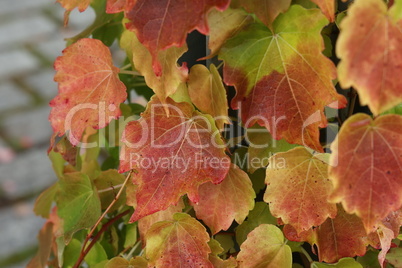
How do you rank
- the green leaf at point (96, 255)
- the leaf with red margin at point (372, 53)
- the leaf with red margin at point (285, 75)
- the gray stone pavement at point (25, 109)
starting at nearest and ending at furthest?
the leaf with red margin at point (372, 53) → the leaf with red margin at point (285, 75) → the green leaf at point (96, 255) → the gray stone pavement at point (25, 109)

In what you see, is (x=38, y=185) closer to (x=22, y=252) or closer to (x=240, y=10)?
(x=22, y=252)

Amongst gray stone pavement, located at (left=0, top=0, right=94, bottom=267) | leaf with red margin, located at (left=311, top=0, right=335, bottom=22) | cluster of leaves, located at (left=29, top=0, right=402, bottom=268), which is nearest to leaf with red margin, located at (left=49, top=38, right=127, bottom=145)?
cluster of leaves, located at (left=29, top=0, right=402, bottom=268)

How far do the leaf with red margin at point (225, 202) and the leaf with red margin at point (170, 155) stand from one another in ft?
0.19

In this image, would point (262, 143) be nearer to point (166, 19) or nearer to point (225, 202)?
point (225, 202)

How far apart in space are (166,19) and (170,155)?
147 millimetres

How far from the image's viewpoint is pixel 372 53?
422mm

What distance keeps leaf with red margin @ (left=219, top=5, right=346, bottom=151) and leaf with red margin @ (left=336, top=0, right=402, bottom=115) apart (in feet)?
0.29

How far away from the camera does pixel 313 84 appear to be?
53cm

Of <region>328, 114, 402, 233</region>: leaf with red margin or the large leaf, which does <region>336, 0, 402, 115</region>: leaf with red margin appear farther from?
the large leaf

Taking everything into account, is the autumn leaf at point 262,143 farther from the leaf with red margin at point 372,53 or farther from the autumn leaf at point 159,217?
the leaf with red margin at point 372,53

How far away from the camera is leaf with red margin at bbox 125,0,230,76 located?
479 millimetres

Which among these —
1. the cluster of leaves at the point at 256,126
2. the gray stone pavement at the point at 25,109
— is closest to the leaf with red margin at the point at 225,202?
the cluster of leaves at the point at 256,126

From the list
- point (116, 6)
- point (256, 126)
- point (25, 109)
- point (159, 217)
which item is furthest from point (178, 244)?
point (25, 109)

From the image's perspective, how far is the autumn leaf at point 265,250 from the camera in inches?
24.4
